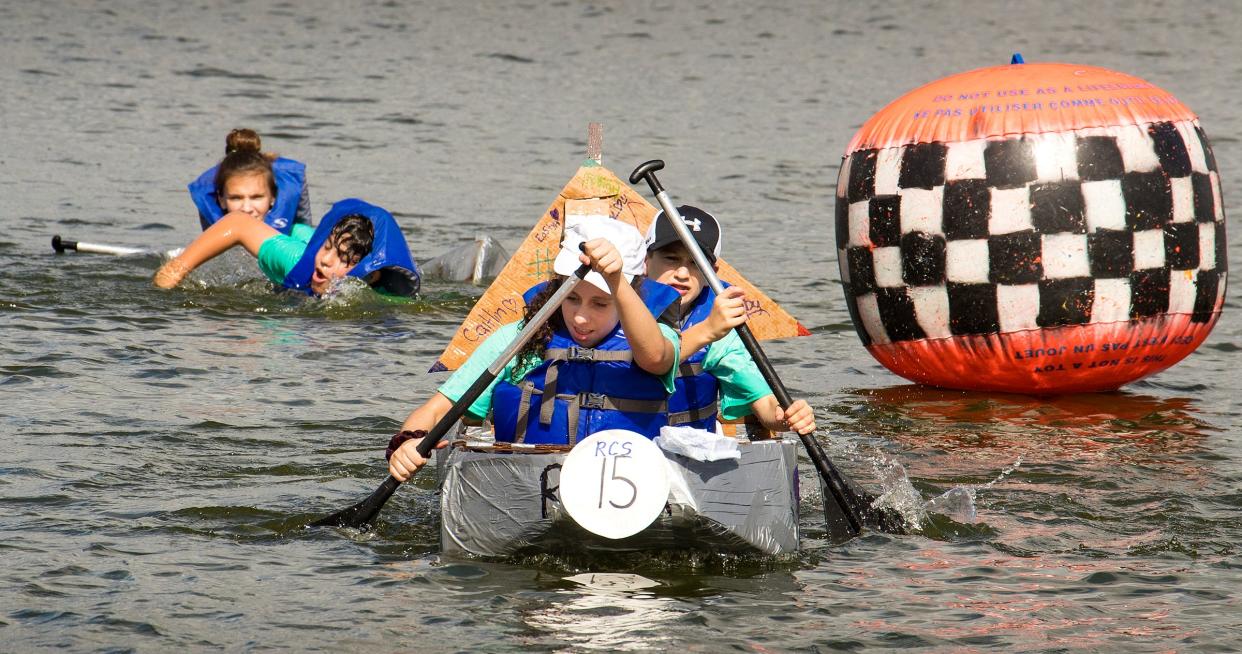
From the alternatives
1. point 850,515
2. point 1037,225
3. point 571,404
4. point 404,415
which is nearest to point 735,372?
point 850,515

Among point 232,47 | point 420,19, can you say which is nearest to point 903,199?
point 232,47

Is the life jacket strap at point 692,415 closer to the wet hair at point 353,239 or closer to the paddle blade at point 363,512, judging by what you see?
Result: the paddle blade at point 363,512

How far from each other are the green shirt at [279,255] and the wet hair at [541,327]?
5.13 metres

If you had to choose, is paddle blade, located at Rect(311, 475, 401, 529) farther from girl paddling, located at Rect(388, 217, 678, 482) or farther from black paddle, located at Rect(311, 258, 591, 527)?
girl paddling, located at Rect(388, 217, 678, 482)

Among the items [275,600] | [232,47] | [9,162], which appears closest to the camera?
[275,600]

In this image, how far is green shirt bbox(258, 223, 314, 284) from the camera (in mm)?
10992

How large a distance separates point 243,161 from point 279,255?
84cm

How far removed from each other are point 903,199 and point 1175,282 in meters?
1.31

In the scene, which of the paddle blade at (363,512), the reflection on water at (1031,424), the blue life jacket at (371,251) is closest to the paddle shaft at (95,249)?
the blue life jacket at (371,251)

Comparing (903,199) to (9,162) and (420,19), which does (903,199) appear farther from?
(420,19)

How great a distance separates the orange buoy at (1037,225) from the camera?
7777 mm

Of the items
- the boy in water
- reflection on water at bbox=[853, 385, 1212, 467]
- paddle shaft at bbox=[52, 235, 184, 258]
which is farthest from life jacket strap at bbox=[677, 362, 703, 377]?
paddle shaft at bbox=[52, 235, 184, 258]

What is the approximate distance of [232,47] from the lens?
24.1 m

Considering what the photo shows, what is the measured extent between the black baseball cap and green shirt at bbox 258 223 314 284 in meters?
4.34
